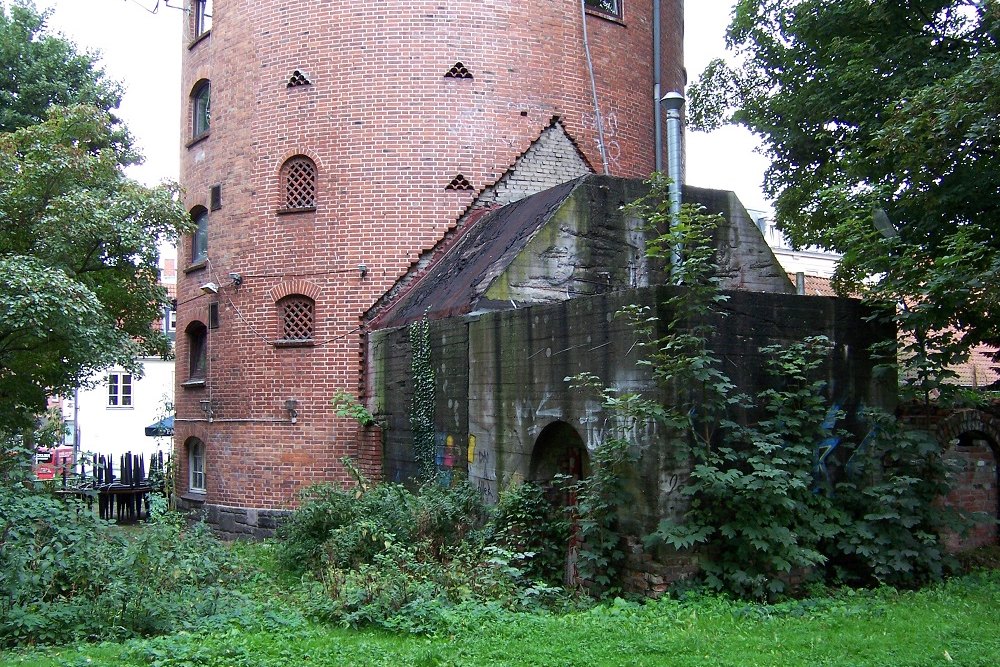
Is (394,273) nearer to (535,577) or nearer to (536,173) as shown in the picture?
(536,173)

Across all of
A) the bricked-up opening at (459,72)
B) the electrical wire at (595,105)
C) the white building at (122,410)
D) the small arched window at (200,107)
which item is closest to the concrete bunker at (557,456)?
the electrical wire at (595,105)

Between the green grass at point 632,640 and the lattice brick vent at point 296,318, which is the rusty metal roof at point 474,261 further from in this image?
the green grass at point 632,640

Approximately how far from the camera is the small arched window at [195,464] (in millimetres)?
19422

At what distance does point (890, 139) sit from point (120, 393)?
131ft

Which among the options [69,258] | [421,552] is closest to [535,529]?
[421,552]

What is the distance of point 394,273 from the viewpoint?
16734 mm

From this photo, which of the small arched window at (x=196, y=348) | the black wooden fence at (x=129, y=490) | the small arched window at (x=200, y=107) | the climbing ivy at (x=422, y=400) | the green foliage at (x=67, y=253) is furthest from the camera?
the black wooden fence at (x=129, y=490)

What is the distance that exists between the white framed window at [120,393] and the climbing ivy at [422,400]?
33.7 metres

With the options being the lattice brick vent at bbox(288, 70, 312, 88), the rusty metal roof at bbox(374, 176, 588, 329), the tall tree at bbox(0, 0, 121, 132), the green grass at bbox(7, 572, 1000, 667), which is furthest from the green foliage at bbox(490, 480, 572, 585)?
the tall tree at bbox(0, 0, 121, 132)

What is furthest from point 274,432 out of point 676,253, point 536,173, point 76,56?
point 76,56

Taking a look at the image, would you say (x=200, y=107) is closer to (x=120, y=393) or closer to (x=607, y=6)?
(x=607, y=6)

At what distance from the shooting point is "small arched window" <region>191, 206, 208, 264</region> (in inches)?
763

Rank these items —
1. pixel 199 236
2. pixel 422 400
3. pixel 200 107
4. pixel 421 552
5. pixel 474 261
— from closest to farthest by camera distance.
→ pixel 421 552, pixel 422 400, pixel 474 261, pixel 199 236, pixel 200 107

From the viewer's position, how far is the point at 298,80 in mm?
17516
